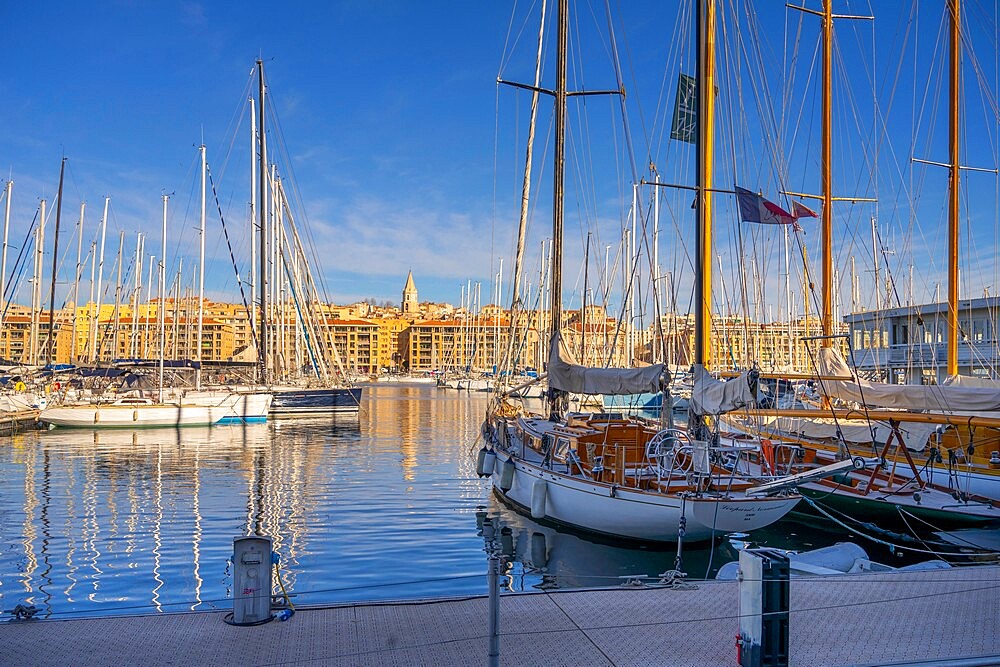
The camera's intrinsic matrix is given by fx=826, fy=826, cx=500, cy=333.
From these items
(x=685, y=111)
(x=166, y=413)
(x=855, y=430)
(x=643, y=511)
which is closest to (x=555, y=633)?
(x=643, y=511)

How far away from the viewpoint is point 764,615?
5.96m

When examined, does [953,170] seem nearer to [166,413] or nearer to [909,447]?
[909,447]

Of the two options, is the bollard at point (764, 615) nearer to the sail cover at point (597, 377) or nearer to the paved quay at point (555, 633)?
the paved quay at point (555, 633)

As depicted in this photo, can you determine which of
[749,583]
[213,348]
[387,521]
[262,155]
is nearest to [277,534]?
[387,521]

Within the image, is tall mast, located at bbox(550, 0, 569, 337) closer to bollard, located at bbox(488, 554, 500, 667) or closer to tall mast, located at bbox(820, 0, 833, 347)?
tall mast, located at bbox(820, 0, 833, 347)

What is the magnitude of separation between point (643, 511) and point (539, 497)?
110 inches

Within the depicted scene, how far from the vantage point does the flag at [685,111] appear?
16.8 metres

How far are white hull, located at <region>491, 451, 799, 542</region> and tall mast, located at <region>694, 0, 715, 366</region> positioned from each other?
2.89 m

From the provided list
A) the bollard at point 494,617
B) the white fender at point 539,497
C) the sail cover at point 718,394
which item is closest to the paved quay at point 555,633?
the bollard at point 494,617

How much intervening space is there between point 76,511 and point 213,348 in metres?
169

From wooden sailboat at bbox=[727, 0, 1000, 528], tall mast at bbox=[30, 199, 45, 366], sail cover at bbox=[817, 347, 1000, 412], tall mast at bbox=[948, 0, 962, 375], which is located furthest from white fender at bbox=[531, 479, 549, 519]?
tall mast at bbox=[30, 199, 45, 366]

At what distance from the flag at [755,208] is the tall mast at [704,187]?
769 mm

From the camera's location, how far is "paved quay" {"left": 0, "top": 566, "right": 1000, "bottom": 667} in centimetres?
611

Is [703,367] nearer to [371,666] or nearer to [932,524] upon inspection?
[932,524]
